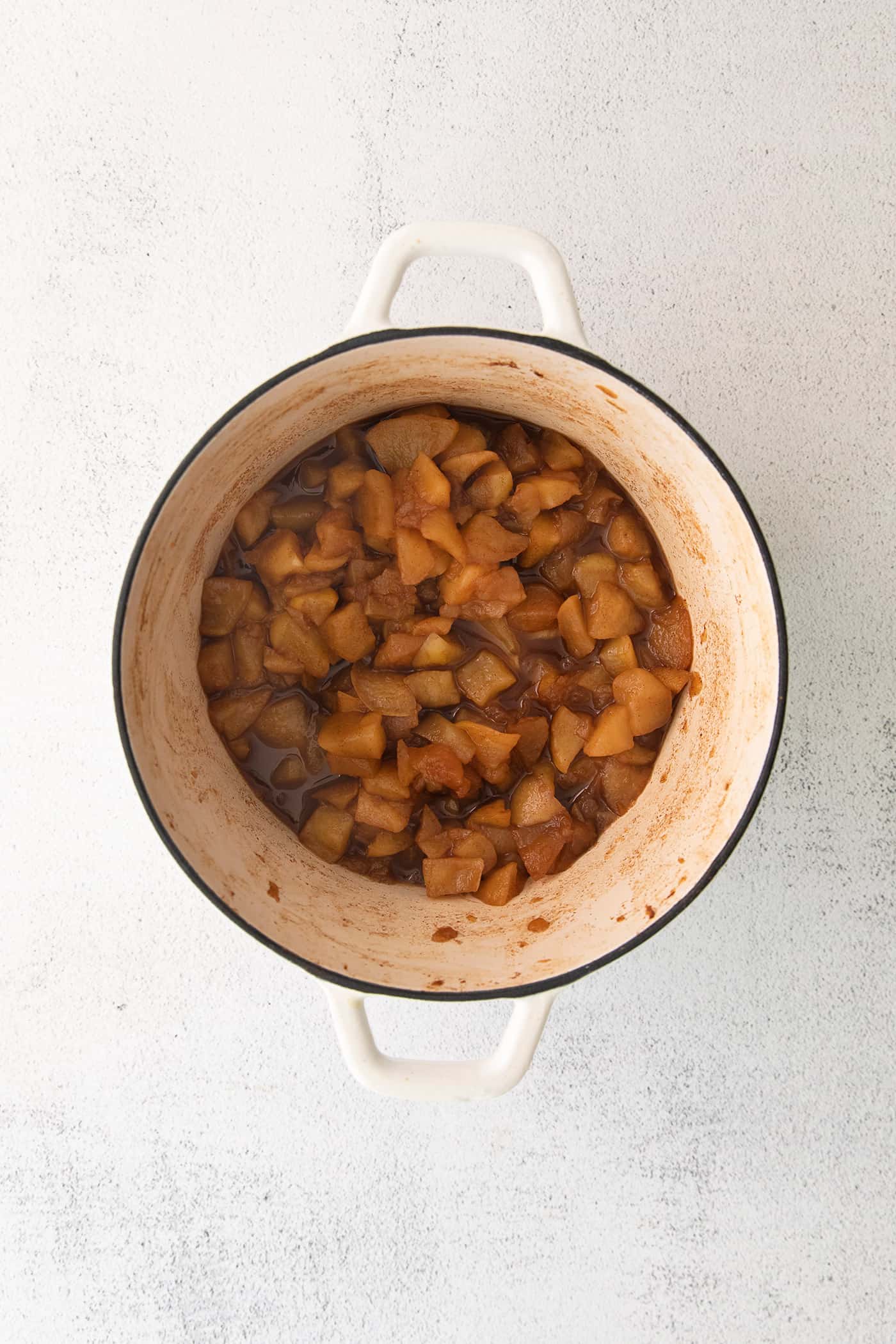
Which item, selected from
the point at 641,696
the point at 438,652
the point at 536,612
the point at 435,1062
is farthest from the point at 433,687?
the point at 435,1062

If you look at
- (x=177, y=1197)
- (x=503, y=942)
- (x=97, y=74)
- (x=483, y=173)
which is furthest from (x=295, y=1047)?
(x=97, y=74)

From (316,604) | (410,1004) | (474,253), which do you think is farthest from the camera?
(410,1004)

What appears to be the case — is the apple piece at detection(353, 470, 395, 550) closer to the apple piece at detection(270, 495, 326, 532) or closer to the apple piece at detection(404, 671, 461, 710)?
the apple piece at detection(270, 495, 326, 532)

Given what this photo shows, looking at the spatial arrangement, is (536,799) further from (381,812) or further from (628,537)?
(628,537)

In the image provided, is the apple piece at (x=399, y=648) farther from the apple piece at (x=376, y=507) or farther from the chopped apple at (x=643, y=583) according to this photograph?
the chopped apple at (x=643, y=583)

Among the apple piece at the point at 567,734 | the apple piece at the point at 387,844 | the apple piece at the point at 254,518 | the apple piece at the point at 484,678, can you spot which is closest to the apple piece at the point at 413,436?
the apple piece at the point at 254,518

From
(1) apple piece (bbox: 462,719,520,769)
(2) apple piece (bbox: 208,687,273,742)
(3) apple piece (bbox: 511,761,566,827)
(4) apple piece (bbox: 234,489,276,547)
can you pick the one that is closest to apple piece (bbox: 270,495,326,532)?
(4) apple piece (bbox: 234,489,276,547)

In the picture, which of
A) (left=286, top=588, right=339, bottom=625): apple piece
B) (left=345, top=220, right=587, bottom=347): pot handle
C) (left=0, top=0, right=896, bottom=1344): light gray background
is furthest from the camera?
(left=0, top=0, right=896, bottom=1344): light gray background
